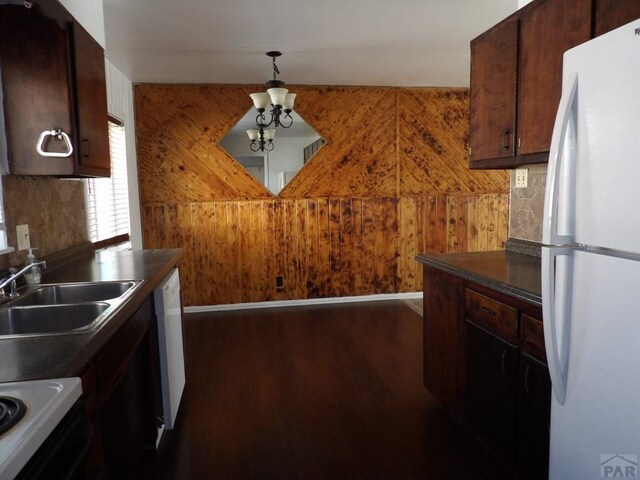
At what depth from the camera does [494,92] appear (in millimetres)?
2480

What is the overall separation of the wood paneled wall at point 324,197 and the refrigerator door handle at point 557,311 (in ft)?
12.4

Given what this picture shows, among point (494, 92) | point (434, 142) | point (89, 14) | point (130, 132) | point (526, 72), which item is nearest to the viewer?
point (526, 72)

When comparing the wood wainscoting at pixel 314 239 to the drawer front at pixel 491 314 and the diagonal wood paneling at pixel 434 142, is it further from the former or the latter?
the drawer front at pixel 491 314

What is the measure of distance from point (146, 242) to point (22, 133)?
295cm

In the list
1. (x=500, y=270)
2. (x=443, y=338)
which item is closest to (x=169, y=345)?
(x=443, y=338)

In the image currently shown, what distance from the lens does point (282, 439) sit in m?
2.42

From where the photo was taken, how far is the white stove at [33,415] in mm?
745

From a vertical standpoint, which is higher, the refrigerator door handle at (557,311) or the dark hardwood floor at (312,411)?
the refrigerator door handle at (557,311)

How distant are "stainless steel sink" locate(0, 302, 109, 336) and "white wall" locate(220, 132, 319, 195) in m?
3.35

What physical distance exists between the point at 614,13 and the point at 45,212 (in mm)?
2784

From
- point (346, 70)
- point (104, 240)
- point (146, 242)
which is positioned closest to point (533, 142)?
point (346, 70)

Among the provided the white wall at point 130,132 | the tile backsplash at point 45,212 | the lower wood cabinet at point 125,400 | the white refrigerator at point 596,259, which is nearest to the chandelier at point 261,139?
the white wall at point 130,132

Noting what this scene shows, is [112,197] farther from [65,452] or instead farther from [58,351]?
[65,452]

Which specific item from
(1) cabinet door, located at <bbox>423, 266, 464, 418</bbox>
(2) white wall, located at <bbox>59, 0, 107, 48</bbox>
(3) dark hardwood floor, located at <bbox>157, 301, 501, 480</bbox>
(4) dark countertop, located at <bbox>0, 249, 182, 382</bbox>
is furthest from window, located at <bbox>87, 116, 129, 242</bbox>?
(1) cabinet door, located at <bbox>423, 266, 464, 418</bbox>
